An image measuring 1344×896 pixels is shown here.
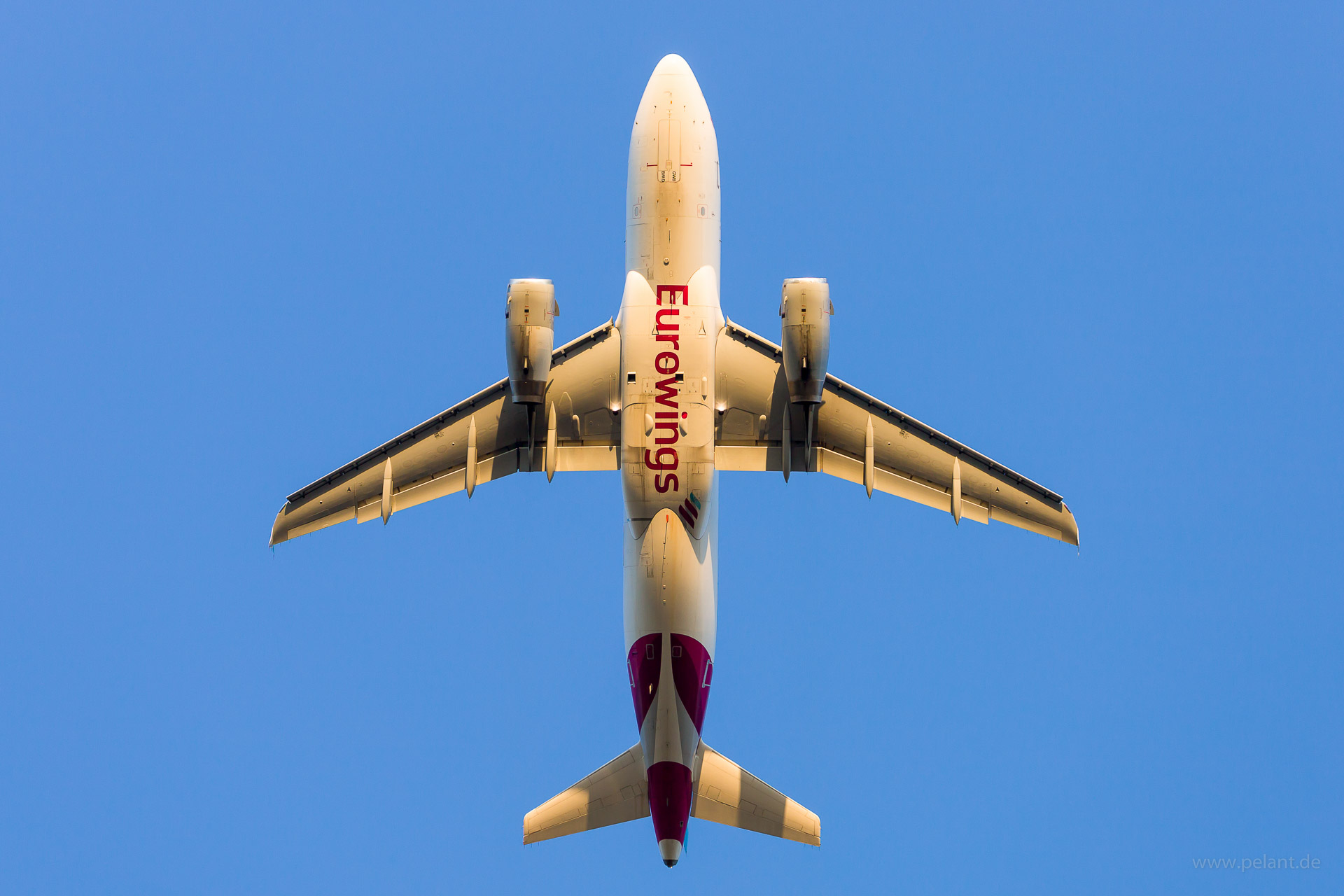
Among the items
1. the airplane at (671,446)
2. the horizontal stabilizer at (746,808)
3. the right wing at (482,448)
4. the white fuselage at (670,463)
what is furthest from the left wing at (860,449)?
the horizontal stabilizer at (746,808)

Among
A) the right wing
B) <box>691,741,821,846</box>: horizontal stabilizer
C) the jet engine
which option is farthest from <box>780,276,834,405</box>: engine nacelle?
<box>691,741,821,846</box>: horizontal stabilizer

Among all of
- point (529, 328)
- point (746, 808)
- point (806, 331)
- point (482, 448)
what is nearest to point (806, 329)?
point (806, 331)

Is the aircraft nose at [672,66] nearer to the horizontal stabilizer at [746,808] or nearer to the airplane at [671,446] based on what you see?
the airplane at [671,446]

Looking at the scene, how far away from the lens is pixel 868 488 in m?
44.7

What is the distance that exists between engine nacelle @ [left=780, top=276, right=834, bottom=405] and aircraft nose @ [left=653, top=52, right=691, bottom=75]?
271 inches

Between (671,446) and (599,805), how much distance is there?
8767mm

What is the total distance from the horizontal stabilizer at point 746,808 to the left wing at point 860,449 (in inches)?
276

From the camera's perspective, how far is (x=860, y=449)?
45500 mm

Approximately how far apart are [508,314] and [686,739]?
32.4 feet

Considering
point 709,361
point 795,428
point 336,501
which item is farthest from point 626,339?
point 336,501

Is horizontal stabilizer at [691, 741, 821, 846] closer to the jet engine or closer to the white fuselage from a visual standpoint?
the white fuselage

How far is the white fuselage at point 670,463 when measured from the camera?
42.1m

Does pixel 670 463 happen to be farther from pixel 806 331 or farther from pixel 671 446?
pixel 806 331

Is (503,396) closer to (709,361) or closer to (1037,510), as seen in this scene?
(709,361)
